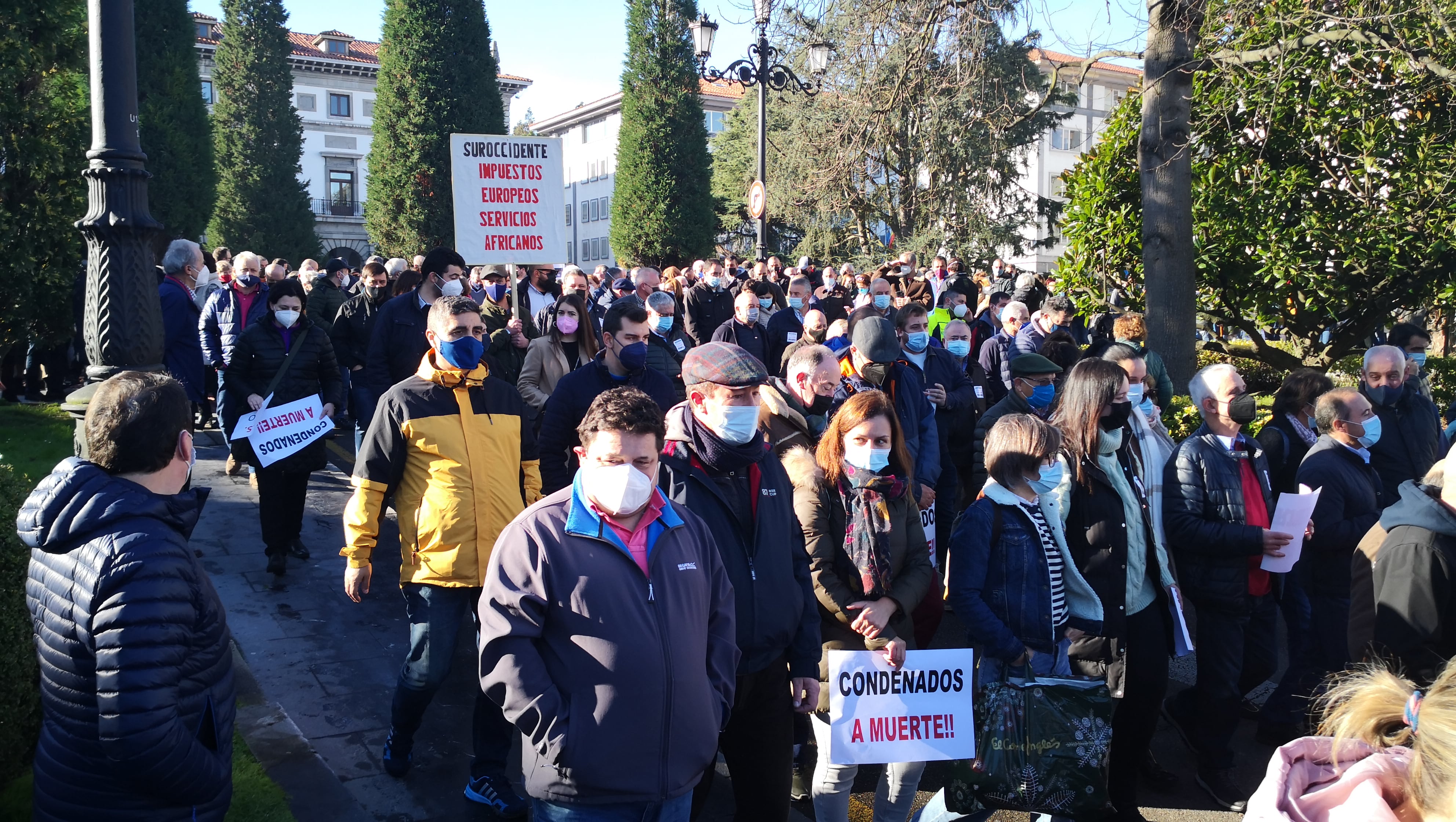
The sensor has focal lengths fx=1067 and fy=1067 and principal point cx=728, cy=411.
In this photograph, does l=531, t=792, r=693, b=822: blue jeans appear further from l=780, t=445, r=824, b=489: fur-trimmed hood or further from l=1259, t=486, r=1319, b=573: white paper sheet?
l=1259, t=486, r=1319, b=573: white paper sheet

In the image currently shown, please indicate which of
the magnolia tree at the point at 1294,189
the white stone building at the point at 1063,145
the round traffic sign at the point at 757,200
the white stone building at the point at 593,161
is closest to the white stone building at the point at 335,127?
the white stone building at the point at 593,161

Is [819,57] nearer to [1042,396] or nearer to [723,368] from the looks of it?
[1042,396]

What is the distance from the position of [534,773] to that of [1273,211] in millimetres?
10808

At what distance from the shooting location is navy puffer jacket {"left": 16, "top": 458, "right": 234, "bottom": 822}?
2.70 m

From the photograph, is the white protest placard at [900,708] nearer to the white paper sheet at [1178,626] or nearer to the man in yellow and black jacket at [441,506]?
the white paper sheet at [1178,626]

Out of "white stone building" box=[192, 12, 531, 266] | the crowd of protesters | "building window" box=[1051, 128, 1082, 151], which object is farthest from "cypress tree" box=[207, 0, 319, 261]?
the crowd of protesters

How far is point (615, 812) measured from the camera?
3045mm

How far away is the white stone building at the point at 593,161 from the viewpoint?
229ft

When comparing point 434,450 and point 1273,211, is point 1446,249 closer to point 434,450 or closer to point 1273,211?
point 1273,211

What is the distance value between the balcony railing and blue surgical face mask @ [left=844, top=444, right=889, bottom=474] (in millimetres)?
63566

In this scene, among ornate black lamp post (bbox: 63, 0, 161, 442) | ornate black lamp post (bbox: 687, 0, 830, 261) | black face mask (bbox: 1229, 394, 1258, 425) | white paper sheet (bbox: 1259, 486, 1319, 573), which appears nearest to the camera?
ornate black lamp post (bbox: 63, 0, 161, 442)

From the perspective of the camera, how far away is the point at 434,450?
4625 mm

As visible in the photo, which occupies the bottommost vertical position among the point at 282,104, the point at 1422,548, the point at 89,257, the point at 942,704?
the point at 942,704

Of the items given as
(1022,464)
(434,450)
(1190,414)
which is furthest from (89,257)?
(1190,414)
